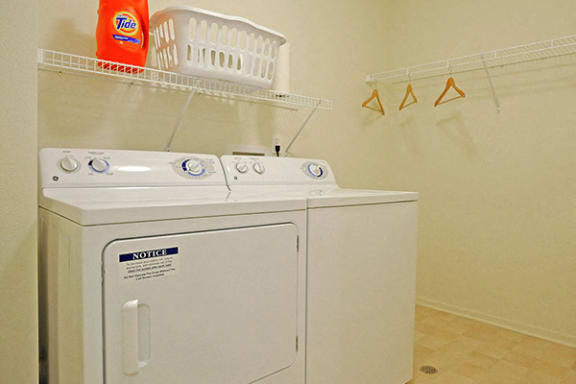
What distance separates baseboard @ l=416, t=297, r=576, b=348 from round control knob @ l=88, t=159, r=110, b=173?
2368 millimetres

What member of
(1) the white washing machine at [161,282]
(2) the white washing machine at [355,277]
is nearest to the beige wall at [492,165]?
(2) the white washing machine at [355,277]

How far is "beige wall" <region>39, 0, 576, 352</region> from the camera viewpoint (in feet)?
6.04

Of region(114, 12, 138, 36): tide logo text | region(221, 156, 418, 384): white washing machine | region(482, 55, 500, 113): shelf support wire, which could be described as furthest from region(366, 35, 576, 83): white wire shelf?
region(114, 12, 138, 36): tide logo text

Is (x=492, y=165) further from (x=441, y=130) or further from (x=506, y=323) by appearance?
(x=506, y=323)

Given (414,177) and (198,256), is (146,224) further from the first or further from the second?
(414,177)

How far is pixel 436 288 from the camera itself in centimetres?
269

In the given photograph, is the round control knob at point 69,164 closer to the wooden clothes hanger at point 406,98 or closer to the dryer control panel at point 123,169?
the dryer control panel at point 123,169

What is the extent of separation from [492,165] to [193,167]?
1899 millimetres

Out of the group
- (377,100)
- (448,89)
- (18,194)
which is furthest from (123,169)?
(448,89)

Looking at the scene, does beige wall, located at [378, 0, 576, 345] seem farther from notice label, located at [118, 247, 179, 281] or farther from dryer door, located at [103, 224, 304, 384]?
notice label, located at [118, 247, 179, 281]

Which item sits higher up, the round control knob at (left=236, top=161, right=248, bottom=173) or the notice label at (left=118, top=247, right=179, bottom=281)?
the round control knob at (left=236, top=161, right=248, bottom=173)

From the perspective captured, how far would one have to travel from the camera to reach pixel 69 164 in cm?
128

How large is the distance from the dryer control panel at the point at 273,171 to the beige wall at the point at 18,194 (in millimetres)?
770

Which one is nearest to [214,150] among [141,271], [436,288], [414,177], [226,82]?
[226,82]
